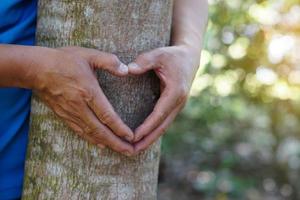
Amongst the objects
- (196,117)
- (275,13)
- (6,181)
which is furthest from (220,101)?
(6,181)

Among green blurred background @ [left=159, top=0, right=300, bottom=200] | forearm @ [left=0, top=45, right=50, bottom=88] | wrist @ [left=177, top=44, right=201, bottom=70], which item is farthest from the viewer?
green blurred background @ [left=159, top=0, right=300, bottom=200]

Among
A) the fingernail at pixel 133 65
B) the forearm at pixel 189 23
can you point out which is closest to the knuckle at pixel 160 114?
the fingernail at pixel 133 65

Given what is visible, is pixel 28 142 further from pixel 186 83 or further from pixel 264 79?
pixel 264 79

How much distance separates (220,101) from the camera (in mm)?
4266

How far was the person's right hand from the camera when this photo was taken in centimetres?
147

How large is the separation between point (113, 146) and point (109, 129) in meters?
0.04

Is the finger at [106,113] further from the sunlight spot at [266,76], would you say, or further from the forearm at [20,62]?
the sunlight spot at [266,76]

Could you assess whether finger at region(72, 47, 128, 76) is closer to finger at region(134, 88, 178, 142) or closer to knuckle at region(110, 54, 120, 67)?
knuckle at region(110, 54, 120, 67)

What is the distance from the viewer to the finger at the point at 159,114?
1540 millimetres

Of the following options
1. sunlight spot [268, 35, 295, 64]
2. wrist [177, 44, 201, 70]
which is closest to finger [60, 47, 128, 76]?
wrist [177, 44, 201, 70]

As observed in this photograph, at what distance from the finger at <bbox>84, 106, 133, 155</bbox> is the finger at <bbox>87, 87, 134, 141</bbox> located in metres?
0.01

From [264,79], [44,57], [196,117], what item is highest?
[44,57]

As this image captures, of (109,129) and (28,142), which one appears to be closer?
(109,129)

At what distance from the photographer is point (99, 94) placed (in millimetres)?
1471
